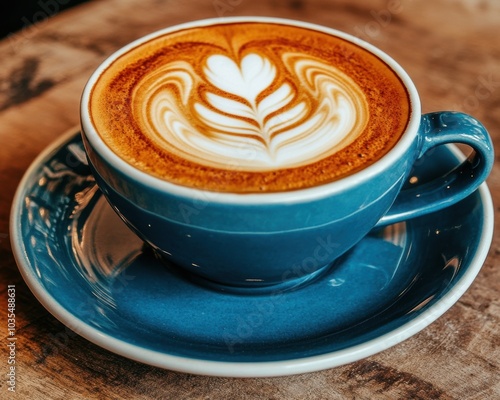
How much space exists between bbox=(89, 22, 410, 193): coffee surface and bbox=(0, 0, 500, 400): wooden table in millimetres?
239

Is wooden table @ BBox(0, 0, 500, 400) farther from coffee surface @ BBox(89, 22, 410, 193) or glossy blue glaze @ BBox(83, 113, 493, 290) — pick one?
coffee surface @ BBox(89, 22, 410, 193)

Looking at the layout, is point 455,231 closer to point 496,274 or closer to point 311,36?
point 496,274

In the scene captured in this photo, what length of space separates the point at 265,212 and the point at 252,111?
21 cm

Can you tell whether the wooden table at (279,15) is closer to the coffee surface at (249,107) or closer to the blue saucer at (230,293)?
the blue saucer at (230,293)

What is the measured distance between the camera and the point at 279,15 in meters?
1.55

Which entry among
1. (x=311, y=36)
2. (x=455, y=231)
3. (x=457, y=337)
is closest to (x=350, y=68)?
(x=311, y=36)

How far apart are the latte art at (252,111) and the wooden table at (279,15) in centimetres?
26

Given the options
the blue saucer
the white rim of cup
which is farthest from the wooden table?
the white rim of cup

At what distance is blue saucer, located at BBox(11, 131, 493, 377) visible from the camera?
27.2 inches

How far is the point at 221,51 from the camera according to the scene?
3.14ft

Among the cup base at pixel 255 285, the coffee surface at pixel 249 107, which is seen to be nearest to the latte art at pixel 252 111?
the coffee surface at pixel 249 107

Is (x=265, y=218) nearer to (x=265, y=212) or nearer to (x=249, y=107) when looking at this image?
(x=265, y=212)

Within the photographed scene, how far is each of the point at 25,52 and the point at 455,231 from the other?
982mm

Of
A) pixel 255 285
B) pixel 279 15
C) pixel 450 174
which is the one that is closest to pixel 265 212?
pixel 255 285
